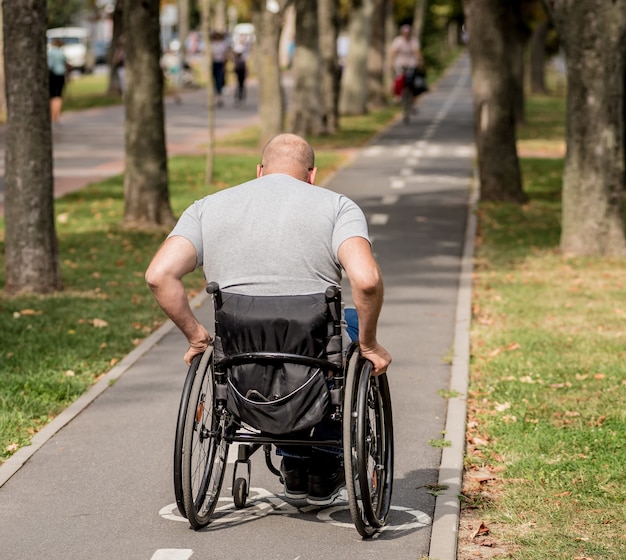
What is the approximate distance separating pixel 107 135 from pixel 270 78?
750cm

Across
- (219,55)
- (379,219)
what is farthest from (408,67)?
(379,219)

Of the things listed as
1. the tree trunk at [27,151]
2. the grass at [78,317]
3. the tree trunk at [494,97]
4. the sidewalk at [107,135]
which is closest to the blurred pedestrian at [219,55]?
the sidewalk at [107,135]

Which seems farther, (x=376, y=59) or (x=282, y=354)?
(x=376, y=59)

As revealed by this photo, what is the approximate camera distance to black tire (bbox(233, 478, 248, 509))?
A: 5.91 metres

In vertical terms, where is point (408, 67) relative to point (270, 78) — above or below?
below

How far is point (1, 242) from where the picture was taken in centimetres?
1493

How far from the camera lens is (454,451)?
22.8 ft

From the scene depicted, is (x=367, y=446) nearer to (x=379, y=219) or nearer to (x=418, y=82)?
(x=379, y=219)

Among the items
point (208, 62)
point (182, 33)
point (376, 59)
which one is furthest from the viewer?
point (182, 33)

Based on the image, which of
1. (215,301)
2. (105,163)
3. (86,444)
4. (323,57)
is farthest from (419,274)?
(323,57)

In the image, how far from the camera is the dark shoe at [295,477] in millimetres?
5902

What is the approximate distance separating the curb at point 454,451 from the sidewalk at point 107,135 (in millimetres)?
8821

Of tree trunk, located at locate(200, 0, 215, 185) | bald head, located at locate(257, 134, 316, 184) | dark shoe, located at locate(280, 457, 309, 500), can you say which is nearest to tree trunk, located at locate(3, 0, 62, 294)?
dark shoe, located at locate(280, 457, 309, 500)

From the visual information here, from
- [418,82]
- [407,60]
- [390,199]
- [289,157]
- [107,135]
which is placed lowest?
[107,135]
